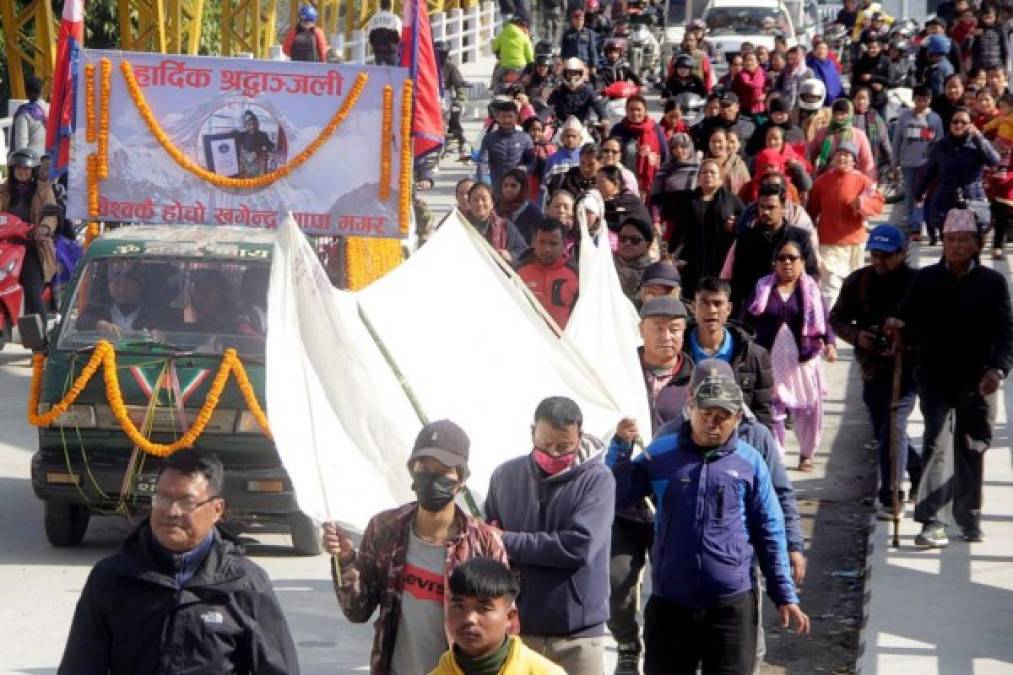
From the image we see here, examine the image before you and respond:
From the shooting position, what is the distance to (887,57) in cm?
2966

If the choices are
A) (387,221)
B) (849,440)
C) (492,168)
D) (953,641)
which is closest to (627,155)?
(492,168)

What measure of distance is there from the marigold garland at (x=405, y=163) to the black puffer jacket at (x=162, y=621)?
20.0 feet

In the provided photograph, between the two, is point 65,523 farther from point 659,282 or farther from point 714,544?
point 714,544

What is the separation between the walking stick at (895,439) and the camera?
39.0 ft

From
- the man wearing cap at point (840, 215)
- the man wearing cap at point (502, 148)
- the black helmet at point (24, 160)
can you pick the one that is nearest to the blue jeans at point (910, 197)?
the man wearing cap at point (840, 215)

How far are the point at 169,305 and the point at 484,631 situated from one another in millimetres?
6796

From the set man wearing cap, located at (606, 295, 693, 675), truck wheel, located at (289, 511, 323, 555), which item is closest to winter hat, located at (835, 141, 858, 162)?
truck wheel, located at (289, 511, 323, 555)

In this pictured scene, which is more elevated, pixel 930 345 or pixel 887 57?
pixel 887 57

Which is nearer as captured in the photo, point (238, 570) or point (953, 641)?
point (238, 570)

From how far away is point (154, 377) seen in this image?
1177 cm

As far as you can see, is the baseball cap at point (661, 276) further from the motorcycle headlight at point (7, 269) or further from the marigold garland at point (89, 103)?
the motorcycle headlight at point (7, 269)

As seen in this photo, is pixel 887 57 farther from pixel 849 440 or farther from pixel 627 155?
pixel 849 440

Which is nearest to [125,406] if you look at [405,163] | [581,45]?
[405,163]

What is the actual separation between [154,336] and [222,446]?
81 cm
